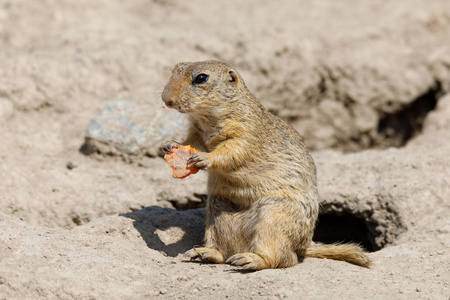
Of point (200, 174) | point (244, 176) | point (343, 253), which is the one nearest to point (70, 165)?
point (200, 174)

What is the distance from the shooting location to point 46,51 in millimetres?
7551

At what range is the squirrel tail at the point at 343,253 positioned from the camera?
4.87 meters

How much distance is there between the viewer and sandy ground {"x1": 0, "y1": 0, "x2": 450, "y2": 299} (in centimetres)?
420

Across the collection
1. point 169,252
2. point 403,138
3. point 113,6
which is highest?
point 113,6

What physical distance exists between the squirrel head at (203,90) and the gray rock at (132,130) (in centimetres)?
166

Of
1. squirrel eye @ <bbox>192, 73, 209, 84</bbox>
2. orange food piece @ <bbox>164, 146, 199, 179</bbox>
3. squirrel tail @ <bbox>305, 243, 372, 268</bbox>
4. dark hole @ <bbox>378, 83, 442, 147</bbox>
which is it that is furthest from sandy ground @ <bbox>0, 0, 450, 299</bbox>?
squirrel eye @ <bbox>192, 73, 209, 84</bbox>

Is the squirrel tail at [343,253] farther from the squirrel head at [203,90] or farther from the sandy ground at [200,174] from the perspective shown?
the squirrel head at [203,90]

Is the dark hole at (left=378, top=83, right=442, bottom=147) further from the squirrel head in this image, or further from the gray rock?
the squirrel head

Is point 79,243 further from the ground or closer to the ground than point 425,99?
closer to the ground

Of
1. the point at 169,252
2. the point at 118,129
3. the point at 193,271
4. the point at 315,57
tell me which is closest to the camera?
the point at 193,271

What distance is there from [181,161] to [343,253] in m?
1.66

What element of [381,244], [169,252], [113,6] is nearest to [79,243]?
[169,252]

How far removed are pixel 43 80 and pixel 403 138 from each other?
538cm

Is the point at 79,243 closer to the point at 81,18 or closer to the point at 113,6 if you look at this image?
the point at 81,18
